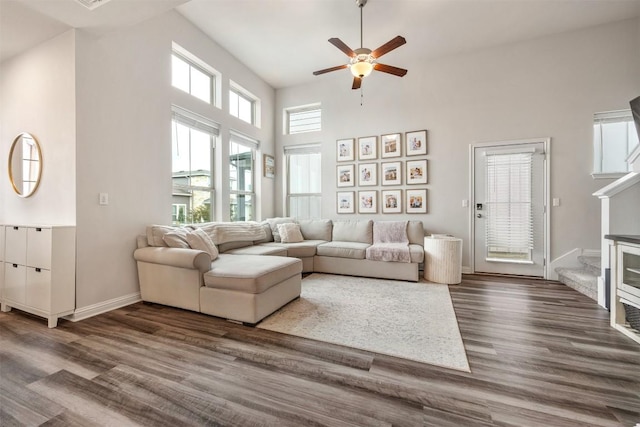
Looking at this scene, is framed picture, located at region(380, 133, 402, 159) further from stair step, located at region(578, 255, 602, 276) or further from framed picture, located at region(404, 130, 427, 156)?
stair step, located at region(578, 255, 602, 276)

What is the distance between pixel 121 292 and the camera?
9.25 feet

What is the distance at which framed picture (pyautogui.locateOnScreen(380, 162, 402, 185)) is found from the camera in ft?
15.3

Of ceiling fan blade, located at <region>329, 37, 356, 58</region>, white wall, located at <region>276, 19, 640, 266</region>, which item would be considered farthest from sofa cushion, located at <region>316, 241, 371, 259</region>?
A: ceiling fan blade, located at <region>329, 37, 356, 58</region>

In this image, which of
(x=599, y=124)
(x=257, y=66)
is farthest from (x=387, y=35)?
(x=599, y=124)

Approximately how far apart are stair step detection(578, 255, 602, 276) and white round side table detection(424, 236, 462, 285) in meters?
1.57

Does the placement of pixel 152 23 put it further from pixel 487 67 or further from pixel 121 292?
pixel 487 67

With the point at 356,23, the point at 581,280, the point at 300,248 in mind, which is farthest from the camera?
the point at 300,248

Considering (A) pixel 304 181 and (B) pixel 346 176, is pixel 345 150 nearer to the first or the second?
(B) pixel 346 176

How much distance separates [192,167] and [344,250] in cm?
258

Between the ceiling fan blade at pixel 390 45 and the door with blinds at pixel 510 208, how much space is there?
93.0 inches

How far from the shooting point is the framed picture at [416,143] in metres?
4.50

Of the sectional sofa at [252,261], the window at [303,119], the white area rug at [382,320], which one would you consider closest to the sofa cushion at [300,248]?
the sectional sofa at [252,261]

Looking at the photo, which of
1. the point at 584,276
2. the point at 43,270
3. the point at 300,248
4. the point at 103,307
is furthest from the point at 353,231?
the point at 43,270

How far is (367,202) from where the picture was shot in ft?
16.1
